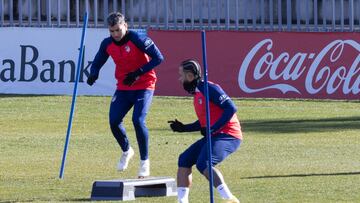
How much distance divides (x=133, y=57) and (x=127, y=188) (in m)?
1.93

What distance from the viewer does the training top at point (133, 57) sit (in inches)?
547

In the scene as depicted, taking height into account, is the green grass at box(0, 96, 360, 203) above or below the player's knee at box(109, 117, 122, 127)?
below

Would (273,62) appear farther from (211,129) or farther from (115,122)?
(211,129)

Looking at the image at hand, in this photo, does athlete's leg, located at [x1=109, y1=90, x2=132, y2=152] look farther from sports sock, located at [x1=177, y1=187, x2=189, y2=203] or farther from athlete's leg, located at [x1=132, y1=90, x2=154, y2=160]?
sports sock, located at [x1=177, y1=187, x2=189, y2=203]

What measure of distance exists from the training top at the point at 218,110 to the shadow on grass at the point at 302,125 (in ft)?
29.8

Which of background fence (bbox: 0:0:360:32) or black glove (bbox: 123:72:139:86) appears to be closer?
black glove (bbox: 123:72:139:86)

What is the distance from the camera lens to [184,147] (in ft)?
60.0

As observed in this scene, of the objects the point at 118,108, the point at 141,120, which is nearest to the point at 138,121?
the point at 141,120

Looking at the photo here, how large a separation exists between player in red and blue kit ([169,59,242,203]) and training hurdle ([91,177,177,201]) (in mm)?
1036

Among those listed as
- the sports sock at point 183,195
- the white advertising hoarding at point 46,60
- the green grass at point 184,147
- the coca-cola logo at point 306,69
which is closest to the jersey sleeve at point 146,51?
A: the green grass at point 184,147

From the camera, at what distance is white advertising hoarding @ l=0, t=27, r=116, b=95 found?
84.8 feet

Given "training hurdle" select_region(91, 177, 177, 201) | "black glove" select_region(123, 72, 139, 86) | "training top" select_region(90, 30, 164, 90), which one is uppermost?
"training top" select_region(90, 30, 164, 90)

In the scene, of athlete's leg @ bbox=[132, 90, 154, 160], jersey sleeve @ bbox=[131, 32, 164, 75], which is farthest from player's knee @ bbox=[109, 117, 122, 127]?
jersey sleeve @ bbox=[131, 32, 164, 75]

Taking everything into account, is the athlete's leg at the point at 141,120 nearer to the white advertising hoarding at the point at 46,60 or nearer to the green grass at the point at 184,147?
the green grass at the point at 184,147
